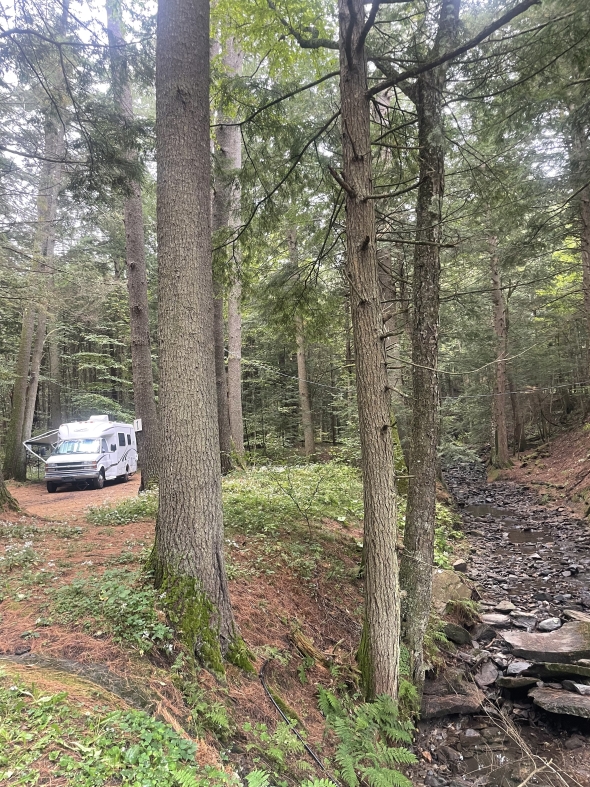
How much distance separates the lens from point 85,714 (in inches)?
94.2

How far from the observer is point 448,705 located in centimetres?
452

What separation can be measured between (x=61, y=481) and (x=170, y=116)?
13277 millimetres

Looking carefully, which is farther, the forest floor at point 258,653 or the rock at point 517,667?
the rock at point 517,667

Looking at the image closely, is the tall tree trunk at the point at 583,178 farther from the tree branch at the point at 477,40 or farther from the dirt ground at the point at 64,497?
the dirt ground at the point at 64,497

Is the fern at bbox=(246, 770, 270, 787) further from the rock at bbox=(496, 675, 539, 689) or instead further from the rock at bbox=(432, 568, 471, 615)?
the rock at bbox=(432, 568, 471, 615)

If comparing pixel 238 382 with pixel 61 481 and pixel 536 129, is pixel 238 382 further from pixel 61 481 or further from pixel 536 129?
pixel 536 129

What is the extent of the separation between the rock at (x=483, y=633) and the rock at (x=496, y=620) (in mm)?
174

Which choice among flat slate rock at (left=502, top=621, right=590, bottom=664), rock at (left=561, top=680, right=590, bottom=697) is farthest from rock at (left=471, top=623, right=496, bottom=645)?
rock at (left=561, top=680, right=590, bottom=697)

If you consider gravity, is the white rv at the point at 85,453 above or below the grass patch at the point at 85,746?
above

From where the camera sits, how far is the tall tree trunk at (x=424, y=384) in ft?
15.6

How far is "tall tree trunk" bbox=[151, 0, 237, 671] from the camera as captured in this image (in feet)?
11.6

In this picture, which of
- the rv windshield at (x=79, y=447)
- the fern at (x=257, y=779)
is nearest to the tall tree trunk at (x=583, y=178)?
the fern at (x=257, y=779)

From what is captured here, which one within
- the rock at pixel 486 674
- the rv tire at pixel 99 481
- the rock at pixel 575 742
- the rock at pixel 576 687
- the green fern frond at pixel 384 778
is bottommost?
the rock at pixel 575 742

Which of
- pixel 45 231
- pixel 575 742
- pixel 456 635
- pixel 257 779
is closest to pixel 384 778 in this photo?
pixel 257 779
